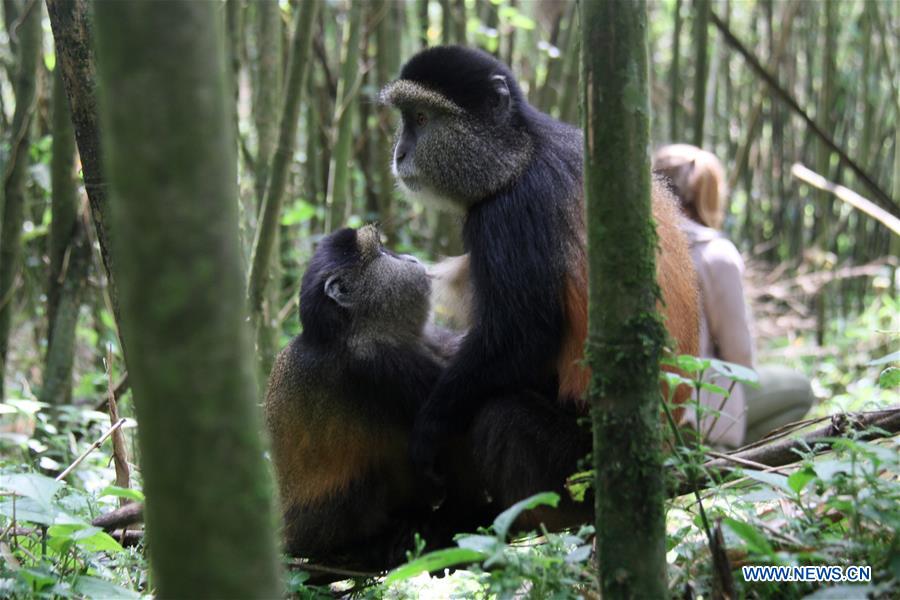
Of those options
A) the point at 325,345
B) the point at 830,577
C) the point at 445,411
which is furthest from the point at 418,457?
the point at 830,577

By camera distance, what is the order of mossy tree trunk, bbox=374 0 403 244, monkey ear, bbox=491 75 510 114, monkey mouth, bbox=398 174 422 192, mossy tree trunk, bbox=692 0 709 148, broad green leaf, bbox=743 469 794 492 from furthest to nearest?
1. mossy tree trunk, bbox=374 0 403 244
2. mossy tree trunk, bbox=692 0 709 148
3. monkey mouth, bbox=398 174 422 192
4. monkey ear, bbox=491 75 510 114
5. broad green leaf, bbox=743 469 794 492

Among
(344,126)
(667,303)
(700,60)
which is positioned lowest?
(667,303)

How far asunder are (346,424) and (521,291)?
1014mm

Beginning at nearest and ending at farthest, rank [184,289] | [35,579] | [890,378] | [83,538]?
[184,289] → [35,579] → [83,538] → [890,378]

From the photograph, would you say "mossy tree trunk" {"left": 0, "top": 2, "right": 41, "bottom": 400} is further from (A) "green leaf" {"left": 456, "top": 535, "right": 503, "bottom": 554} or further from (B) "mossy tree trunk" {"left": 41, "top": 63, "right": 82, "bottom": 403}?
(A) "green leaf" {"left": 456, "top": 535, "right": 503, "bottom": 554}

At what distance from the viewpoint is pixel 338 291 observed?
14.2 ft

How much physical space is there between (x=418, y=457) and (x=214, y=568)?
2.58 meters

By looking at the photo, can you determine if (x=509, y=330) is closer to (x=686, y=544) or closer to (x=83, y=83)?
(x=686, y=544)

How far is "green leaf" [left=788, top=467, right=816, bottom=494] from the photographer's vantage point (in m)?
2.43

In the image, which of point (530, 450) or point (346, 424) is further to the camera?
point (346, 424)

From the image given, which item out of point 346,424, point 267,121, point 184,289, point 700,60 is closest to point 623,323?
point 184,289

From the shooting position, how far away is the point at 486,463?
382cm

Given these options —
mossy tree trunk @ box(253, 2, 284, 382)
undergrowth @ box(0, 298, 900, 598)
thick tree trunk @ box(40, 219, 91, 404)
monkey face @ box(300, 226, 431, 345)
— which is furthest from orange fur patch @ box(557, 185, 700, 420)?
thick tree trunk @ box(40, 219, 91, 404)

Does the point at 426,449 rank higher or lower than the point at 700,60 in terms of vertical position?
lower
